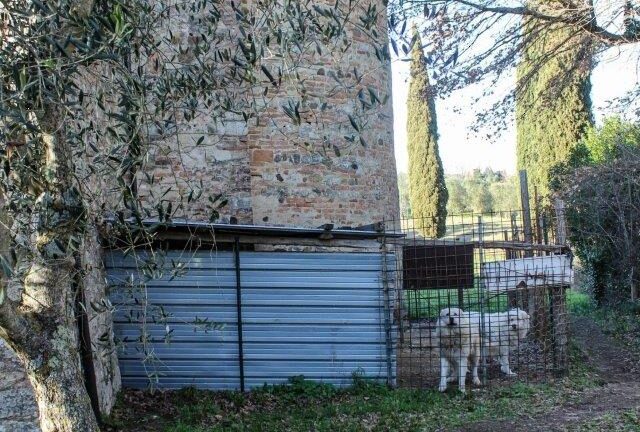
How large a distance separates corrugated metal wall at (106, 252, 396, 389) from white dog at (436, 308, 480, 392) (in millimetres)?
678

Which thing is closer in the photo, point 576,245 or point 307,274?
point 307,274

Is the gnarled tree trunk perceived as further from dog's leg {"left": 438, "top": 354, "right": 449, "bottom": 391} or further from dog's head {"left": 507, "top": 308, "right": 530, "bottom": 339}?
dog's head {"left": 507, "top": 308, "right": 530, "bottom": 339}

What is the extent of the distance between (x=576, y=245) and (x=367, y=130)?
777cm

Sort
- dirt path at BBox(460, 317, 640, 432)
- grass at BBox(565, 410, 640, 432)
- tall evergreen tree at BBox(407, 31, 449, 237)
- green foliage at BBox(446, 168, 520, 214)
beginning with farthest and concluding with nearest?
green foliage at BBox(446, 168, 520, 214) < tall evergreen tree at BBox(407, 31, 449, 237) < dirt path at BBox(460, 317, 640, 432) < grass at BBox(565, 410, 640, 432)

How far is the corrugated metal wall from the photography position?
893 cm

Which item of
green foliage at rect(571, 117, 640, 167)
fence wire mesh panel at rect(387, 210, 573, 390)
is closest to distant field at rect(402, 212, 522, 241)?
fence wire mesh panel at rect(387, 210, 573, 390)

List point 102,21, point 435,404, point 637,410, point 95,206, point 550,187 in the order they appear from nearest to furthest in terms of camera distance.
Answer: point 102,21, point 95,206, point 637,410, point 435,404, point 550,187

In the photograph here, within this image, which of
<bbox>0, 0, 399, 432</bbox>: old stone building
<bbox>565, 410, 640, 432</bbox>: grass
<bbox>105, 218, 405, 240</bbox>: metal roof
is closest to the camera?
<bbox>565, 410, 640, 432</bbox>: grass

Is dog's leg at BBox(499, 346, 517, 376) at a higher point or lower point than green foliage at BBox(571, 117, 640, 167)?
lower

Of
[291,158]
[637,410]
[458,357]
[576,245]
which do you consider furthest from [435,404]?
[576,245]

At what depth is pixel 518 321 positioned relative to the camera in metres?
9.66

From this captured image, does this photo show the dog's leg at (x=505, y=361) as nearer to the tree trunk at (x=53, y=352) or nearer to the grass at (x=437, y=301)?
the grass at (x=437, y=301)

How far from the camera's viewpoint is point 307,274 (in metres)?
9.20

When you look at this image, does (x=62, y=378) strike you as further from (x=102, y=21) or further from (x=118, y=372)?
(x=118, y=372)
